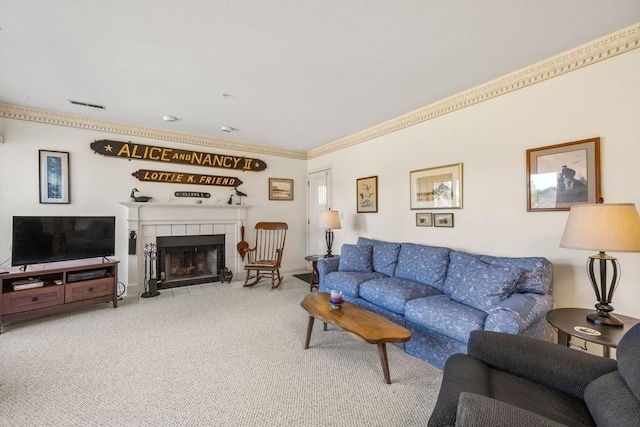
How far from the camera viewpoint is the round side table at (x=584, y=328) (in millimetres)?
1591

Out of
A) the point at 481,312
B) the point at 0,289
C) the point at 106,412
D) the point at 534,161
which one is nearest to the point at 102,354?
the point at 106,412

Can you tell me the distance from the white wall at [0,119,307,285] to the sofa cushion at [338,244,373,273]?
2306mm

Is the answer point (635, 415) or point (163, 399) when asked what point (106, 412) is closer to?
point (163, 399)

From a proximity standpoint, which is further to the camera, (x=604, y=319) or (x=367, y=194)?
(x=367, y=194)

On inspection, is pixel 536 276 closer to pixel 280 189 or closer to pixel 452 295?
pixel 452 295

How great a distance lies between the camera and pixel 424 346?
93.1 inches

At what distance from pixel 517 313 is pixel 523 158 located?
1.56 m

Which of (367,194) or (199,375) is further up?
(367,194)

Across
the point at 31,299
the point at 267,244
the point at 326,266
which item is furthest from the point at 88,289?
the point at 326,266

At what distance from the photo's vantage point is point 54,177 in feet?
12.1

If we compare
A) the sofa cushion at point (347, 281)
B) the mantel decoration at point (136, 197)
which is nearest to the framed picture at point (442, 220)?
the sofa cushion at point (347, 281)

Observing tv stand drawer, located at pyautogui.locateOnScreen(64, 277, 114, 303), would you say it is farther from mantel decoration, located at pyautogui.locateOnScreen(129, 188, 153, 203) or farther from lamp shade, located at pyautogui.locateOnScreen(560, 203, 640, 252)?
lamp shade, located at pyautogui.locateOnScreen(560, 203, 640, 252)

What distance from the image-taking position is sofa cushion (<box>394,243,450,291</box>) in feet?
9.59

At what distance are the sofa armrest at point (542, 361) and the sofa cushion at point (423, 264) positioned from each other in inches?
55.3
